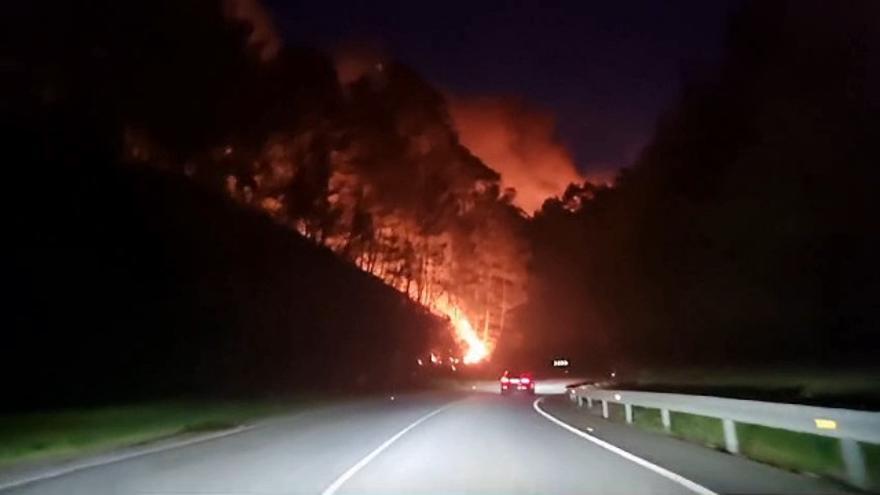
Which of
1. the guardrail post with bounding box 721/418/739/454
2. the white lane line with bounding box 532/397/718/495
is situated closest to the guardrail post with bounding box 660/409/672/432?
the white lane line with bounding box 532/397/718/495

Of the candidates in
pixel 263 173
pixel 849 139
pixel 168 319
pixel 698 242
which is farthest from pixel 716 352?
pixel 263 173

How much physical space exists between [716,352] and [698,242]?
256 inches

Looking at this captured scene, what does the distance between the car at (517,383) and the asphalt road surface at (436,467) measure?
37023 mm

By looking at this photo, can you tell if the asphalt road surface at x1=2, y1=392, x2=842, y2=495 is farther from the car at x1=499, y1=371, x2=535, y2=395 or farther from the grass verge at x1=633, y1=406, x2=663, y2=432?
the car at x1=499, y1=371, x2=535, y2=395

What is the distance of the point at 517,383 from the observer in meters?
64.2

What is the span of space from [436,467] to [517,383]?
47598 millimetres

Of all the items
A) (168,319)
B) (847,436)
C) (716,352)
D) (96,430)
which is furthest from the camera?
(716,352)

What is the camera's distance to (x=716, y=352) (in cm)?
5612

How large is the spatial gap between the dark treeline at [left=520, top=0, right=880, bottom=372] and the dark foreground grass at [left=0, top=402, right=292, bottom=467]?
20420mm

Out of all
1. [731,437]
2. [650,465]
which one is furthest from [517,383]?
[650,465]

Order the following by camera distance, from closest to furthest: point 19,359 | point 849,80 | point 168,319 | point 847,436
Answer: point 847,436, point 849,80, point 19,359, point 168,319

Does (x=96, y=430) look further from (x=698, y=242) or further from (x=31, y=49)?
(x=698, y=242)

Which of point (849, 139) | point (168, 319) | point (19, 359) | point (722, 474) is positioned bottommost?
point (722, 474)

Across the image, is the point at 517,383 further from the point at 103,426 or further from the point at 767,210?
the point at 103,426
